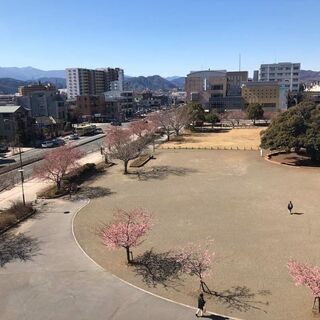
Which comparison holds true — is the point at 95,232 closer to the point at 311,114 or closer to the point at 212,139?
the point at 311,114

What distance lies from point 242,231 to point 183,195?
31.8 feet

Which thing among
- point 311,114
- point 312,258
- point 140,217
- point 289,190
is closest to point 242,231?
point 312,258

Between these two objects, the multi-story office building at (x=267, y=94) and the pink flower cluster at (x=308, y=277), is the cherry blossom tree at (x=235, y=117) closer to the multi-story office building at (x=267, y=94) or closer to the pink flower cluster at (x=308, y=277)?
the multi-story office building at (x=267, y=94)

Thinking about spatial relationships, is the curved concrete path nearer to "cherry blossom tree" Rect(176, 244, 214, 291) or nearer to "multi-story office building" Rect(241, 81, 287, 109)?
"cherry blossom tree" Rect(176, 244, 214, 291)

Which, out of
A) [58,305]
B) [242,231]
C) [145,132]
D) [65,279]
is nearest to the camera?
[58,305]

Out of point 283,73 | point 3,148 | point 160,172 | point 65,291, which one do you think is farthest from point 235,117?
point 283,73

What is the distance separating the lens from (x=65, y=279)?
20.1 m

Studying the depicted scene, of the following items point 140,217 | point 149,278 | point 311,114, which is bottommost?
point 149,278

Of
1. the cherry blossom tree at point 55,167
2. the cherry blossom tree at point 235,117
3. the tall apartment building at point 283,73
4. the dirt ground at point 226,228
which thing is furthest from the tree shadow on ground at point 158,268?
the tall apartment building at point 283,73

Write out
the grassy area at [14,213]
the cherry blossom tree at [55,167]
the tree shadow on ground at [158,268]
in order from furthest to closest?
1. the cherry blossom tree at [55,167]
2. the grassy area at [14,213]
3. the tree shadow on ground at [158,268]

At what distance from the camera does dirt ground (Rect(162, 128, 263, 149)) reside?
65.9 metres

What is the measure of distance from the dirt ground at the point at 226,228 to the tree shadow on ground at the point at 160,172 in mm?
116

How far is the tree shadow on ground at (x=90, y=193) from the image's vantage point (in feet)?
115

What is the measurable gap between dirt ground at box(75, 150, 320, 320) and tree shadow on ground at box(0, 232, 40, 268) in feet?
10.0
